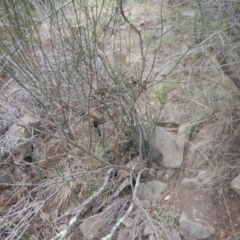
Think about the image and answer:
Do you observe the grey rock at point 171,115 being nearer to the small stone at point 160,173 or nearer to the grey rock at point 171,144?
the grey rock at point 171,144

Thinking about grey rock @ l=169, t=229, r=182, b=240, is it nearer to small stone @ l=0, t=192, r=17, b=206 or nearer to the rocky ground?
the rocky ground

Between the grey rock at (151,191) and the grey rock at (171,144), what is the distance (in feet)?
0.51

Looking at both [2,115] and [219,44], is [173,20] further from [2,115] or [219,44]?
[2,115]

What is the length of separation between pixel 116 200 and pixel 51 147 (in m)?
0.68

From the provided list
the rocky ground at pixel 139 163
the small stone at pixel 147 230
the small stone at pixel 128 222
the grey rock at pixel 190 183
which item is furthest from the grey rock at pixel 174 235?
the grey rock at pixel 190 183

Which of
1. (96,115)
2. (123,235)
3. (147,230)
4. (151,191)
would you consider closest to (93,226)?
(123,235)

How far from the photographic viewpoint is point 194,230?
2.43 metres

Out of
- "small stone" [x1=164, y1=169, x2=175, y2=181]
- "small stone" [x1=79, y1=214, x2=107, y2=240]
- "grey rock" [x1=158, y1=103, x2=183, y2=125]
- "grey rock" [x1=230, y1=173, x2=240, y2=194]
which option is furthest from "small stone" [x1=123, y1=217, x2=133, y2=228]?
"grey rock" [x1=158, y1=103, x2=183, y2=125]

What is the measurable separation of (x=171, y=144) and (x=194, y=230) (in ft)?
2.26

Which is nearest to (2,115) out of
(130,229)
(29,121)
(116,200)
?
(29,121)

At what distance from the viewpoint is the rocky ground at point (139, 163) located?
2.53 meters

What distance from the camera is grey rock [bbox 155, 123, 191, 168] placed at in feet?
9.41

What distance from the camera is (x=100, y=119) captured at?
122 inches

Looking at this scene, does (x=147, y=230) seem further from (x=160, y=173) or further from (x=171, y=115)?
(x=171, y=115)
